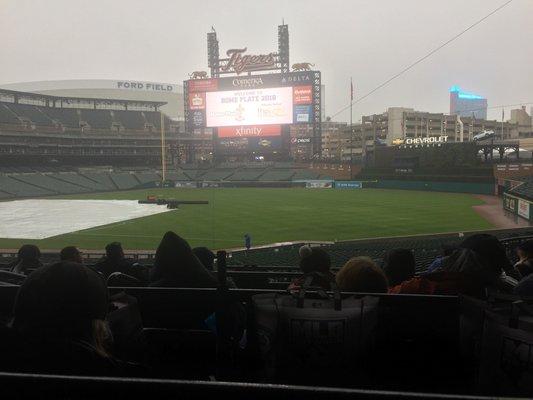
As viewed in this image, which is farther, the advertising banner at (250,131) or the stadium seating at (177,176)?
the stadium seating at (177,176)

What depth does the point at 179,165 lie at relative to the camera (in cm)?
7056

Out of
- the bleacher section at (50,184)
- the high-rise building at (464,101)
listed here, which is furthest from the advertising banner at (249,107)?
the high-rise building at (464,101)

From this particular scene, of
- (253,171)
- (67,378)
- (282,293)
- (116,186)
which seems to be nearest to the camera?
(67,378)

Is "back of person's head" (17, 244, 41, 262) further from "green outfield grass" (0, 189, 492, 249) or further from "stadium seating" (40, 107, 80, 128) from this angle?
"stadium seating" (40, 107, 80, 128)

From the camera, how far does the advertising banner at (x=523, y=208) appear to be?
77.0ft

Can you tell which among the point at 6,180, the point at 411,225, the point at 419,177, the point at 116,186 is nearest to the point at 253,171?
the point at 116,186

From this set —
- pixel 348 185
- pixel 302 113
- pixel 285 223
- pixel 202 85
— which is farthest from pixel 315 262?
pixel 202 85

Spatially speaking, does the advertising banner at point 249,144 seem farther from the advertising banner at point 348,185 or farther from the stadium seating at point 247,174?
the advertising banner at point 348,185

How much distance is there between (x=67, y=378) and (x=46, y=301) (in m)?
0.52

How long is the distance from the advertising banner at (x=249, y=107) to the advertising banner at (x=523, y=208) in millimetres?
35885

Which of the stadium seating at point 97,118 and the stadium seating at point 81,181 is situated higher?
the stadium seating at point 97,118

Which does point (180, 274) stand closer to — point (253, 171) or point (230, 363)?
point (230, 363)

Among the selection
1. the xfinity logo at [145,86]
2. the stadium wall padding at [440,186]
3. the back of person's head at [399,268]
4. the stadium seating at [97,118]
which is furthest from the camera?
the xfinity logo at [145,86]

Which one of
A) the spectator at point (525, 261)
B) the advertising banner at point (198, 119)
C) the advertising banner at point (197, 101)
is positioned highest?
the advertising banner at point (197, 101)
